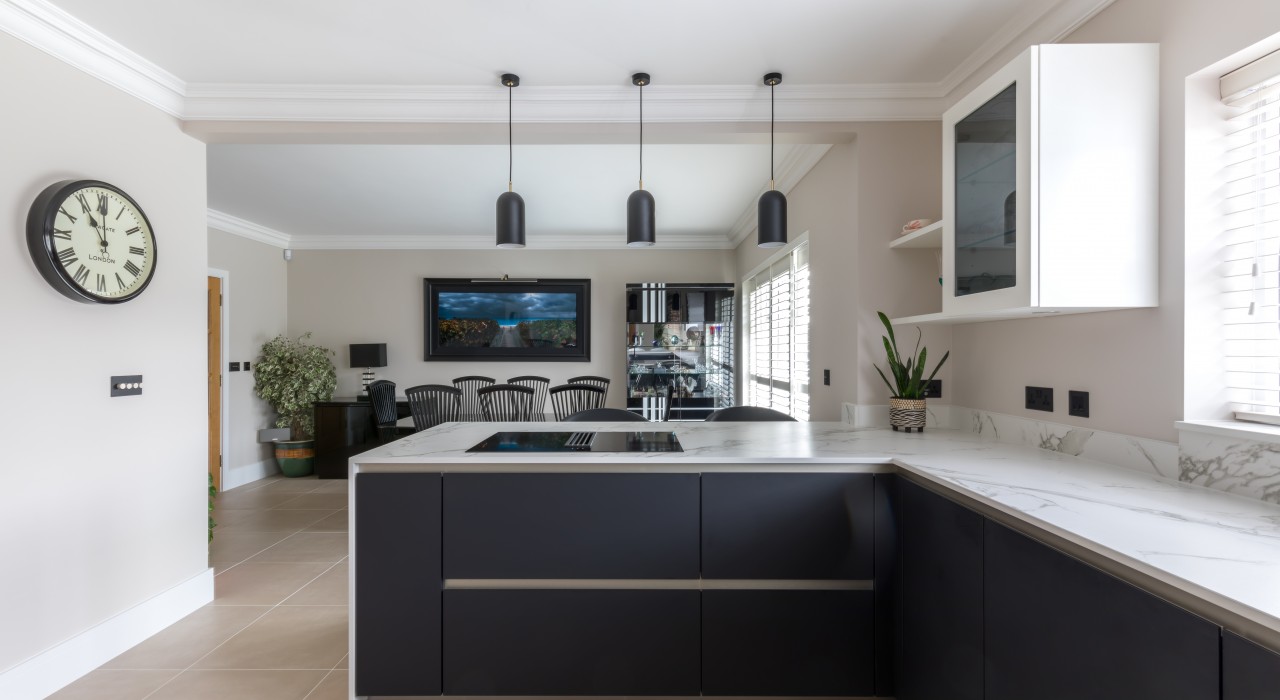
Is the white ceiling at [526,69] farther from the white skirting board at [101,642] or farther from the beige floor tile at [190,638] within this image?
the beige floor tile at [190,638]

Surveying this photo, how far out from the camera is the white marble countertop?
905 millimetres

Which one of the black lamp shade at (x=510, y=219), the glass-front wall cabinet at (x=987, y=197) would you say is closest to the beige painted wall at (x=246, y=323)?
the black lamp shade at (x=510, y=219)

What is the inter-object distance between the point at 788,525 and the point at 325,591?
8.29ft

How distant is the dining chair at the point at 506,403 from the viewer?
11.9ft

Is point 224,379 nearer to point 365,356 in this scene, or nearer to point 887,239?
point 365,356

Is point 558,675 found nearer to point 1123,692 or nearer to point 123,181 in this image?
point 1123,692

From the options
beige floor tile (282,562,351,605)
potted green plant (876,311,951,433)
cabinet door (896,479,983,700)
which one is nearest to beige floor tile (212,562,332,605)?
beige floor tile (282,562,351,605)

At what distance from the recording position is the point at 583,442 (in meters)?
2.14

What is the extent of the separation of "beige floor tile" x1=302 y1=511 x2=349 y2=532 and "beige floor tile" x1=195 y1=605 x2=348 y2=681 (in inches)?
52.8

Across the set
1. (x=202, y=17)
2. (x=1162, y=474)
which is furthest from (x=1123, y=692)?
(x=202, y=17)

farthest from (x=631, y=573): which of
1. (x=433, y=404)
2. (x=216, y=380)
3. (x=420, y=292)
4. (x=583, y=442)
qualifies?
(x=420, y=292)

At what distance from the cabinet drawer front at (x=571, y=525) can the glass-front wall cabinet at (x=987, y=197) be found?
1156 mm

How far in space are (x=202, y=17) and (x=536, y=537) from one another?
2.25m

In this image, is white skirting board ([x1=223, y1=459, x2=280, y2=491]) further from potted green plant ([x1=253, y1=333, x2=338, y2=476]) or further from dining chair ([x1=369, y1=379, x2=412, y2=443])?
dining chair ([x1=369, y1=379, x2=412, y2=443])
